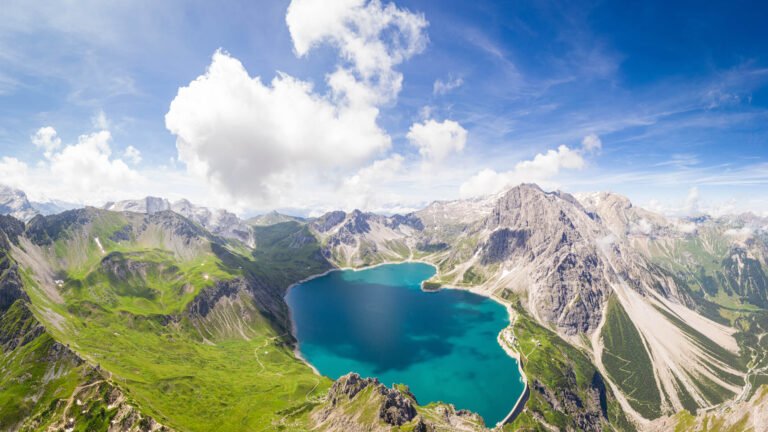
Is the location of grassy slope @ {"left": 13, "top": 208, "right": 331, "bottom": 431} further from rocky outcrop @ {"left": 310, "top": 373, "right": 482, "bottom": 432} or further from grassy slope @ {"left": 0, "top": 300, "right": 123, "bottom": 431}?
rocky outcrop @ {"left": 310, "top": 373, "right": 482, "bottom": 432}

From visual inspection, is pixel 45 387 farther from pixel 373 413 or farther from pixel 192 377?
pixel 373 413

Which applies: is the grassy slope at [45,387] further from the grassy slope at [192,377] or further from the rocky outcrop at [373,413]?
the rocky outcrop at [373,413]

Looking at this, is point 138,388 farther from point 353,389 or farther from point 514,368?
point 514,368

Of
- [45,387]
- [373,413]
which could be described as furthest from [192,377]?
[373,413]

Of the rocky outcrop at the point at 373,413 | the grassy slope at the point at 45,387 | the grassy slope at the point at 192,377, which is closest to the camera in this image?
the rocky outcrop at the point at 373,413

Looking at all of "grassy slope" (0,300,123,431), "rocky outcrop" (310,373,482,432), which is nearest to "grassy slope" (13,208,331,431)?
"grassy slope" (0,300,123,431)

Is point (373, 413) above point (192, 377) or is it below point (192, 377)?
above

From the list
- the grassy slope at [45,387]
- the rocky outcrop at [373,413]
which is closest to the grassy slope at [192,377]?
the grassy slope at [45,387]

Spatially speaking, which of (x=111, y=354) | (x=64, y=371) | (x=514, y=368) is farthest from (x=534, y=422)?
(x=111, y=354)

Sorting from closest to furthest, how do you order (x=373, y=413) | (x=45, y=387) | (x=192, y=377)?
(x=373, y=413), (x=45, y=387), (x=192, y=377)

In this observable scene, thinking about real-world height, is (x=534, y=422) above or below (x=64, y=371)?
below

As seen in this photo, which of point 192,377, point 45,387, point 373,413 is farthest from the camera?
point 192,377
